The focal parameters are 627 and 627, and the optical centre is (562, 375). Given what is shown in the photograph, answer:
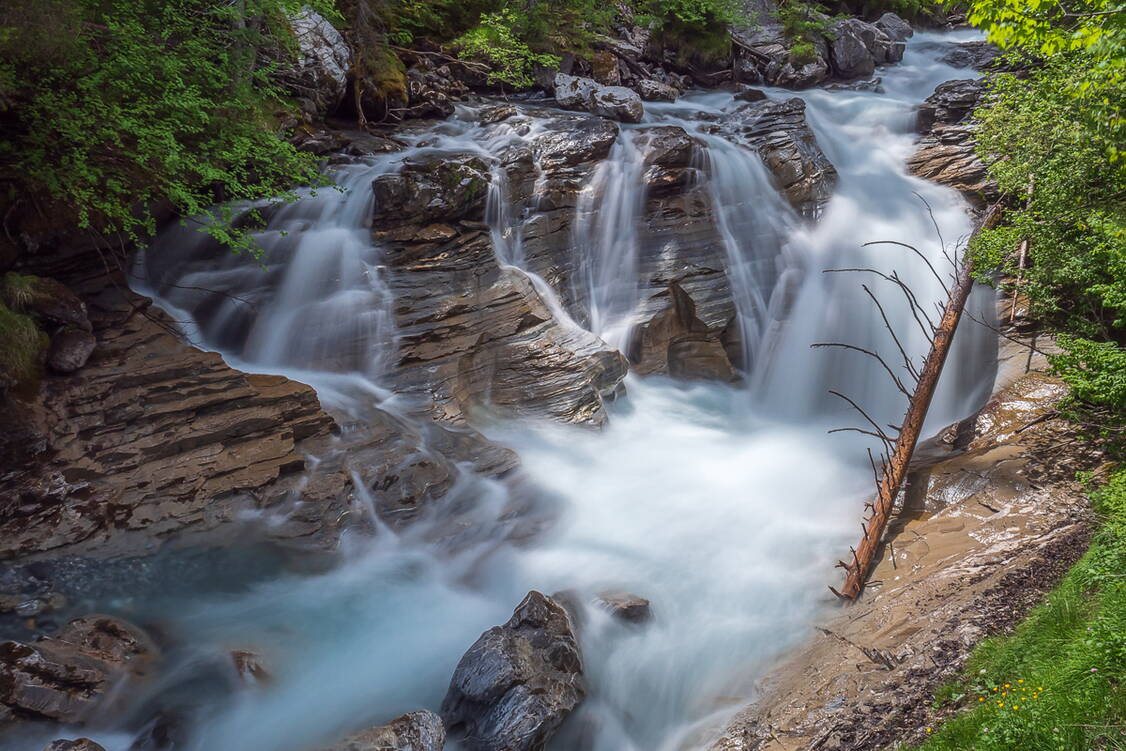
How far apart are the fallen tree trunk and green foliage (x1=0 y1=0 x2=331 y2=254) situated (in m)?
7.75

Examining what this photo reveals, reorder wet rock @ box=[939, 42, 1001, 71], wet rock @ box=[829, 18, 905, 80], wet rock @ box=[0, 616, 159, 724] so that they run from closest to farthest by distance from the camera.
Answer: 1. wet rock @ box=[0, 616, 159, 724]
2. wet rock @ box=[939, 42, 1001, 71]
3. wet rock @ box=[829, 18, 905, 80]

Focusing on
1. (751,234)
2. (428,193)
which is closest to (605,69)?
(751,234)

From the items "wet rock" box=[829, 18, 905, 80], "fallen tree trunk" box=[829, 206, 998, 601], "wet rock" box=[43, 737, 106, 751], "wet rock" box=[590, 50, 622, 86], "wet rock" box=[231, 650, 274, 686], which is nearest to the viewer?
"wet rock" box=[43, 737, 106, 751]

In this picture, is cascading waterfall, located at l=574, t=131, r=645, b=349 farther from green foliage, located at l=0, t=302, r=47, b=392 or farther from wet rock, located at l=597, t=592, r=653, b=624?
green foliage, located at l=0, t=302, r=47, b=392

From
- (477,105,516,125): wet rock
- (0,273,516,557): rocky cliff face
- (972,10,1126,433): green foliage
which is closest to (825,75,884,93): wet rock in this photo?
(972,10,1126,433): green foliage

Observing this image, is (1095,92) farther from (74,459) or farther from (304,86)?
(304,86)

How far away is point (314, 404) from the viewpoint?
7594 mm

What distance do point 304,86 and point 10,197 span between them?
19.7ft

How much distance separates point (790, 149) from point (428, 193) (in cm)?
769

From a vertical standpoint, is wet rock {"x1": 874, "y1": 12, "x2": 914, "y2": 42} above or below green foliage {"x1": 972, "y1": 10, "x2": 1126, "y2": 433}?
above

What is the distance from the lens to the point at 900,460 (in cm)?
664

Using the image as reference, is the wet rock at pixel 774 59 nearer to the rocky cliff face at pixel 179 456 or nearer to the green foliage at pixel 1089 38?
the green foliage at pixel 1089 38

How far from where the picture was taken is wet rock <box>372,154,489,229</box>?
33.3 ft

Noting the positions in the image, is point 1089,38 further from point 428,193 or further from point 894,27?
point 894,27
